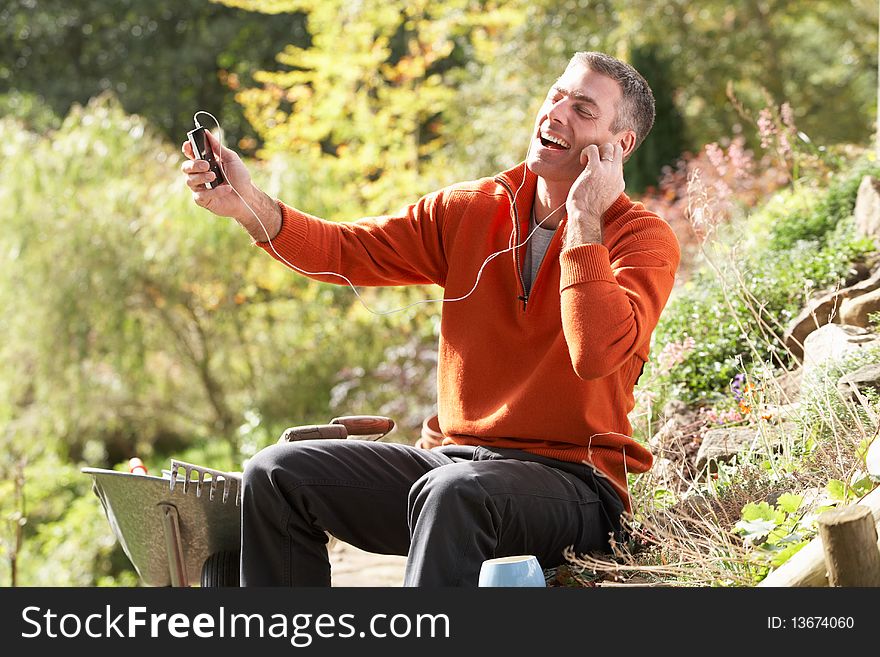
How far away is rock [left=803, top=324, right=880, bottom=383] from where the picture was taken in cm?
312

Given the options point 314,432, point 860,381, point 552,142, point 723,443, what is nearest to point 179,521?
point 314,432

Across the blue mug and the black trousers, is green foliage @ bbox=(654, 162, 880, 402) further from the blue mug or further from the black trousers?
the blue mug

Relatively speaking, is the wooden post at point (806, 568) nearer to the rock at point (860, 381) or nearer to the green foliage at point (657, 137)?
the rock at point (860, 381)

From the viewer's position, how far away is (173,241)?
7.55 m

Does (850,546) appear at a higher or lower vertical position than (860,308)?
lower

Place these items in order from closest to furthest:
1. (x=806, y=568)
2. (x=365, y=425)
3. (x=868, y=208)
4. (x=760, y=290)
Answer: (x=806, y=568) < (x=365, y=425) < (x=760, y=290) < (x=868, y=208)

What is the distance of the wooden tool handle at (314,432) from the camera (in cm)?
268

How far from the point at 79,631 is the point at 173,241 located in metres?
5.69

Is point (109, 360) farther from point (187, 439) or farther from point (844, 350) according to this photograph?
point (844, 350)

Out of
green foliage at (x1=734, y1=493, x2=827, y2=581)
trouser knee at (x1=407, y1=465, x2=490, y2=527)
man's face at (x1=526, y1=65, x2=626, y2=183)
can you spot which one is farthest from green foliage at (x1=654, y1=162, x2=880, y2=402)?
trouser knee at (x1=407, y1=465, x2=490, y2=527)

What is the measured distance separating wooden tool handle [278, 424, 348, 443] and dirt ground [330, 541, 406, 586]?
4.54 ft

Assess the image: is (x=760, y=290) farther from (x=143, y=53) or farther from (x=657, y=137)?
(x=143, y=53)

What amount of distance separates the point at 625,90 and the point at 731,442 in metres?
1.13

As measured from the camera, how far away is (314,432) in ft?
8.87
